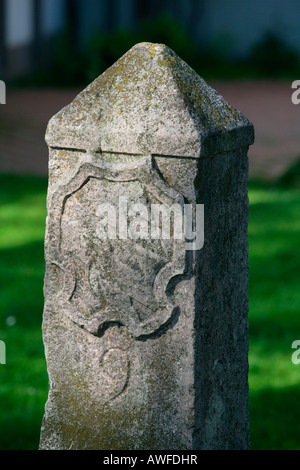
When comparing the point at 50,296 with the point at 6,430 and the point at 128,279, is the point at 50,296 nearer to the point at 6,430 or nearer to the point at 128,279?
the point at 128,279

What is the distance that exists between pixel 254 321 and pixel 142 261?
280 cm

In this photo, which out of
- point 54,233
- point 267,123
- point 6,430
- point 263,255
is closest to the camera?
point 54,233

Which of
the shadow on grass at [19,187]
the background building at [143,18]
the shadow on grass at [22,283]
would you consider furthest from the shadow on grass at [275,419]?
the background building at [143,18]

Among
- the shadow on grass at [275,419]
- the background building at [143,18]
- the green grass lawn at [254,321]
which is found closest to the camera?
the shadow on grass at [275,419]

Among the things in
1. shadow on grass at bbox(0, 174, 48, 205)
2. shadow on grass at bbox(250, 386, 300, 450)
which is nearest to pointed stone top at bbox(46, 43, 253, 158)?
shadow on grass at bbox(250, 386, 300, 450)

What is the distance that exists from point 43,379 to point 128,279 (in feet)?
6.78

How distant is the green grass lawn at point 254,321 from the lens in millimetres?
3727

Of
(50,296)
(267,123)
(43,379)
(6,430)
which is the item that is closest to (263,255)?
(43,379)

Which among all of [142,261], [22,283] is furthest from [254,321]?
[142,261]

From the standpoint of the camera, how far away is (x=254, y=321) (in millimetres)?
4949

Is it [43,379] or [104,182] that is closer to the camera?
[104,182]

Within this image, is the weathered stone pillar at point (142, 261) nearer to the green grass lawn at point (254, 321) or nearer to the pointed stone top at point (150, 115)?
the pointed stone top at point (150, 115)

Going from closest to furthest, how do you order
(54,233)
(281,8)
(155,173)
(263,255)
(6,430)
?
1. (155,173)
2. (54,233)
3. (6,430)
4. (263,255)
5. (281,8)

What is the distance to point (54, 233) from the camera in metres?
2.41
